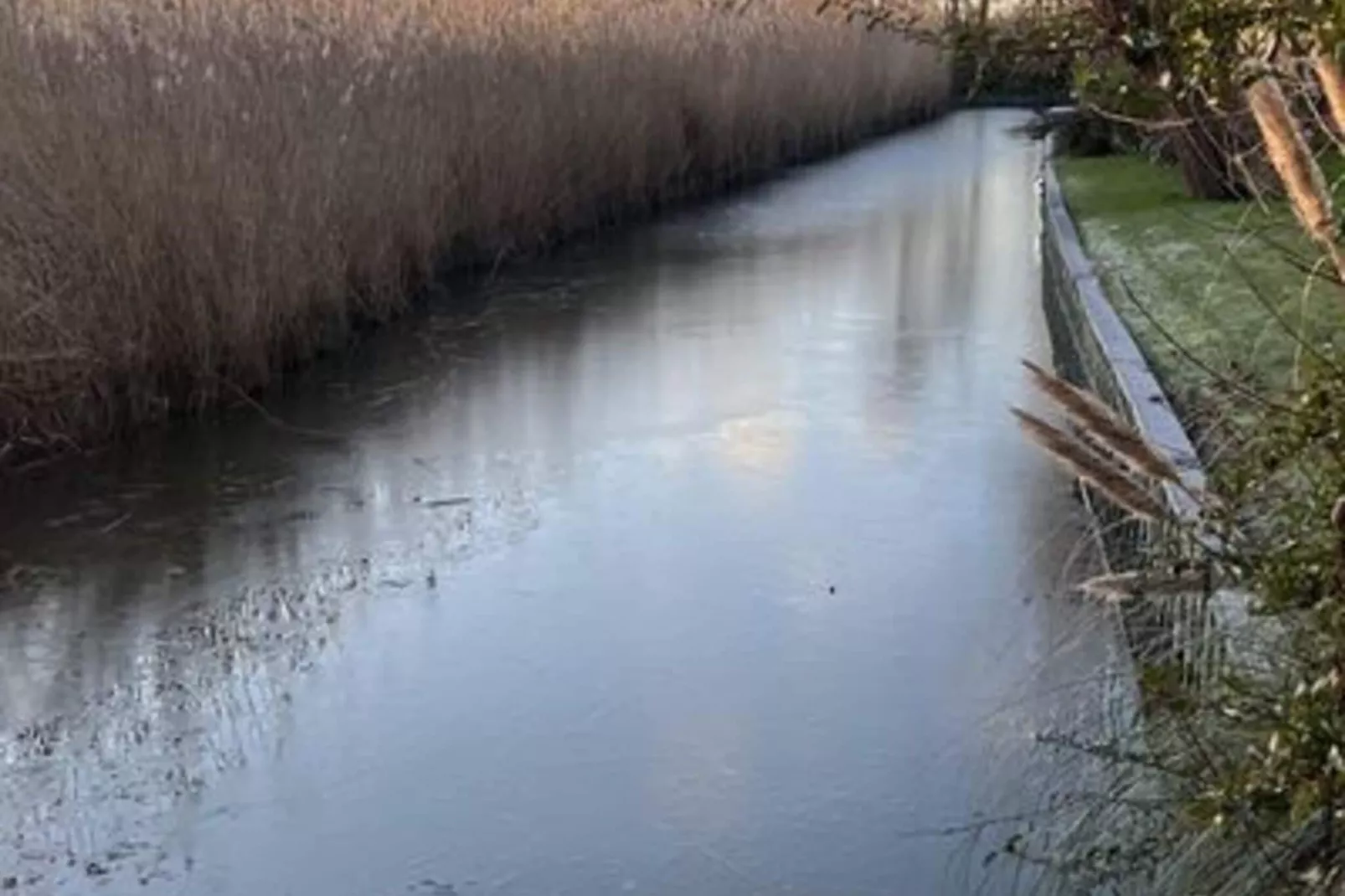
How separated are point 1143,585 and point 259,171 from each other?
20.1ft

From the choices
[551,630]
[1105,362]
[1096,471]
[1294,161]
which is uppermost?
[1294,161]

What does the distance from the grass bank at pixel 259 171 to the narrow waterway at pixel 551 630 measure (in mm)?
344

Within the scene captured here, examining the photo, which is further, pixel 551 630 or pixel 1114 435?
pixel 551 630

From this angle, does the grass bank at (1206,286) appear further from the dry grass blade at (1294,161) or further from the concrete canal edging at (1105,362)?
the dry grass blade at (1294,161)

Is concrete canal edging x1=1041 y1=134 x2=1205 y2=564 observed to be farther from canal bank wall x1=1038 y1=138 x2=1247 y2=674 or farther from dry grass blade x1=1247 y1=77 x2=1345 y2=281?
dry grass blade x1=1247 y1=77 x2=1345 y2=281

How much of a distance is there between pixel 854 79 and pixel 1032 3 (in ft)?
57.2

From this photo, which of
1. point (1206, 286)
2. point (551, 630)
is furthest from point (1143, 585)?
point (1206, 286)

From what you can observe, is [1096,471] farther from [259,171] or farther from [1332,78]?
[259,171]

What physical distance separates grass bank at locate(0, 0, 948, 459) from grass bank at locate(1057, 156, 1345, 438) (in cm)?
141

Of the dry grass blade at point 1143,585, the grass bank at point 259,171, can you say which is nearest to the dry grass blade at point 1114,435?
the dry grass blade at point 1143,585

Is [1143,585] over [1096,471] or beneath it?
beneath

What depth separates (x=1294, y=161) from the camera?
2266 mm

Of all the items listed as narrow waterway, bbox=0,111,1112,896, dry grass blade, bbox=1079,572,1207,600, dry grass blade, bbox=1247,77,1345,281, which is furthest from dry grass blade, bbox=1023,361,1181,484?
narrow waterway, bbox=0,111,1112,896

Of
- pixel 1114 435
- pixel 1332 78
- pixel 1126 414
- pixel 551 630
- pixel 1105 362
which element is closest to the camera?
pixel 1332 78
